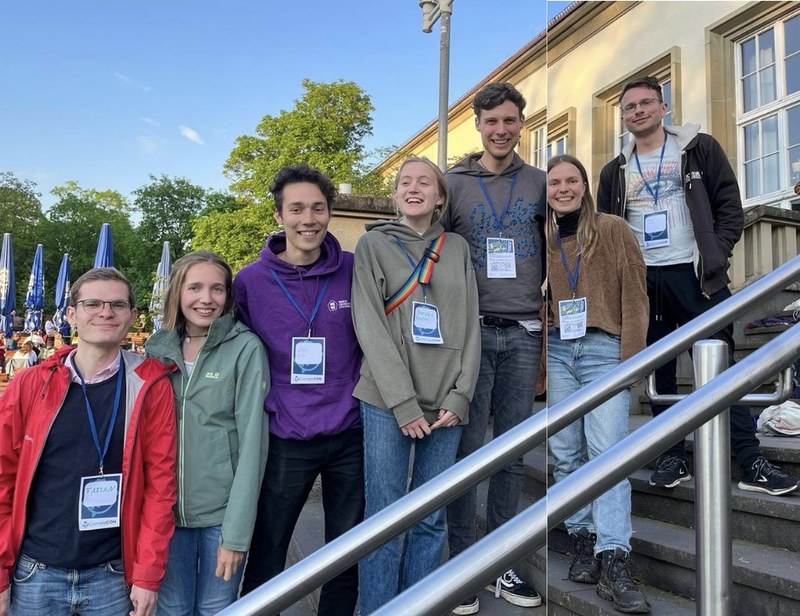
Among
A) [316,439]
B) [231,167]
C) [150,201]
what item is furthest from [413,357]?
[231,167]

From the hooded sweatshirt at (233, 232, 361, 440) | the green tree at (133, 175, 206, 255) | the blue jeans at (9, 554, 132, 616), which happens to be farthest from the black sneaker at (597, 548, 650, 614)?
the green tree at (133, 175, 206, 255)

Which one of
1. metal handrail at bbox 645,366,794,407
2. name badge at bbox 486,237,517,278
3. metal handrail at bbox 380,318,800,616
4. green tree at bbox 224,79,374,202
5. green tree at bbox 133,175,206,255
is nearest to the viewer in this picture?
metal handrail at bbox 380,318,800,616

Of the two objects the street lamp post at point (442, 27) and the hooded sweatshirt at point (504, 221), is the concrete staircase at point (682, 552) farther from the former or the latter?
the street lamp post at point (442, 27)

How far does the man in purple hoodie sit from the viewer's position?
1.58 metres

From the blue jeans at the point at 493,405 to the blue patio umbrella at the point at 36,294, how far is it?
6.63 metres

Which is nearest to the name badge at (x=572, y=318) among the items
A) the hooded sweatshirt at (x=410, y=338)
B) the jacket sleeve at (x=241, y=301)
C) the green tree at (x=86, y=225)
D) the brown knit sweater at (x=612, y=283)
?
the brown knit sweater at (x=612, y=283)

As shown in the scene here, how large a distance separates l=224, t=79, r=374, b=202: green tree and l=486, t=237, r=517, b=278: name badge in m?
4.26

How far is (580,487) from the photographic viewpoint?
0.56 metres

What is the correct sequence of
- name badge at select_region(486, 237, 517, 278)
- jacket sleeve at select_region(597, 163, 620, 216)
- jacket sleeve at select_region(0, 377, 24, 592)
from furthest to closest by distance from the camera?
jacket sleeve at select_region(0, 377, 24, 592) < name badge at select_region(486, 237, 517, 278) < jacket sleeve at select_region(597, 163, 620, 216)

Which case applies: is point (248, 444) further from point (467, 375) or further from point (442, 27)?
point (442, 27)

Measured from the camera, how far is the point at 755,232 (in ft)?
2.18

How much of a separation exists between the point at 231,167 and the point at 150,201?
277 inches

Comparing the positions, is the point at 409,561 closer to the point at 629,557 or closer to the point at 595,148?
the point at 629,557

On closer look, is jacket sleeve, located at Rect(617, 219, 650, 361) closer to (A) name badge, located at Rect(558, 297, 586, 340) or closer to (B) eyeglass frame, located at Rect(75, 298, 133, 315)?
(A) name badge, located at Rect(558, 297, 586, 340)
